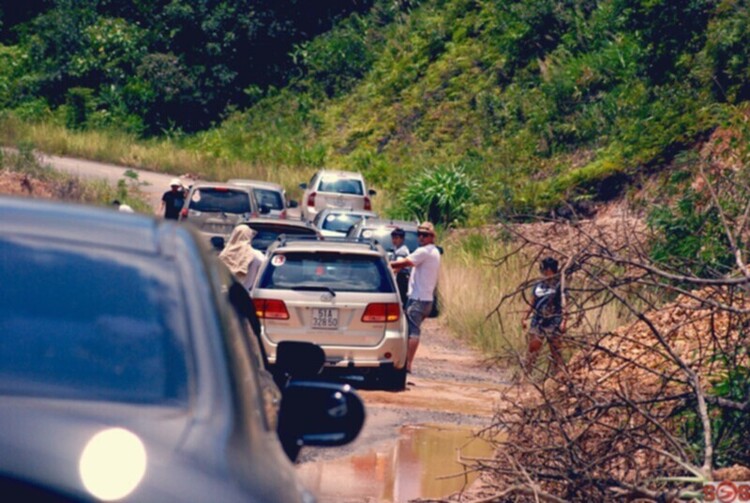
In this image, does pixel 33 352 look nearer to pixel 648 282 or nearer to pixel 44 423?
pixel 44 423

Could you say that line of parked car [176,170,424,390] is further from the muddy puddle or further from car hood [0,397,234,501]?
car hood [0,397,234,501]

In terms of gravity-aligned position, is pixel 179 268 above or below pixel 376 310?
above

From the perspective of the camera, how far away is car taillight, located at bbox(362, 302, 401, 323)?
49.8 feet

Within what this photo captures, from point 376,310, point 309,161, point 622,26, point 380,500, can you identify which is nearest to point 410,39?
point 309,161

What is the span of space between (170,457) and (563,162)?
33656 millimetres

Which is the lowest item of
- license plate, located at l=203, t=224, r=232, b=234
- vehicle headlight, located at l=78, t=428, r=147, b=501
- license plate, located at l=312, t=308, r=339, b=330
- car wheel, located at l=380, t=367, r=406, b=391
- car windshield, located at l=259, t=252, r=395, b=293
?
license plate, located at l=203, t=224, r=232, b=234

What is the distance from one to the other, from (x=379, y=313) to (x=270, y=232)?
5642mm

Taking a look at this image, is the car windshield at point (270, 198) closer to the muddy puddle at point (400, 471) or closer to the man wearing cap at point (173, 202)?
the man wearing cap at point (173, 202)

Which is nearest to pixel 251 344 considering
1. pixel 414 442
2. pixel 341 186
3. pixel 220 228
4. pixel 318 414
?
pixel 318 414

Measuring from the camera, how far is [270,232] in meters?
20.6

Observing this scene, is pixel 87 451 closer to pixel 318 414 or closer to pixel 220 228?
pixel 318 414

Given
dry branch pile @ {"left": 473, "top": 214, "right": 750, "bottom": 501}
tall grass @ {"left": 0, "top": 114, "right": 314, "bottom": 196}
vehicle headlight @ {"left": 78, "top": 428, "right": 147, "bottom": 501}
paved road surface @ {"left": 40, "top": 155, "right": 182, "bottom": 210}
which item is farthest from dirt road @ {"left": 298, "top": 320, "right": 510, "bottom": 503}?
tall grass @ {"left": 0, "top": 114, "right": 314, "bottom": 196}

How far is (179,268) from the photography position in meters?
3.62

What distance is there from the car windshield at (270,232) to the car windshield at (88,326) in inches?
654
